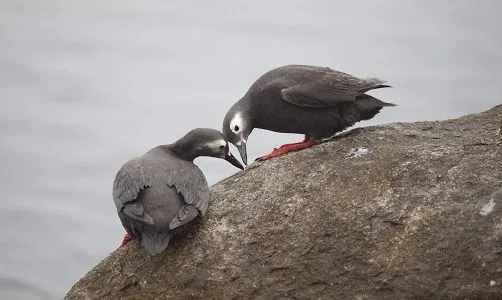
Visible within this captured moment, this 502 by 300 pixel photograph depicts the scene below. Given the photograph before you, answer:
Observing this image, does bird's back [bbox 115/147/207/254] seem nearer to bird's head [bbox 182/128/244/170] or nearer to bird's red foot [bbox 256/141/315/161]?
bird's head [bbox 182/128/244/170]

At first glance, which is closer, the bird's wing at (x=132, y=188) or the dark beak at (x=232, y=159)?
the bird's wing at (x=132, y=188)

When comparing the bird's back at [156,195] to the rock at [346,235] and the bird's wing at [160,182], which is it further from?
the rock at [346,235]

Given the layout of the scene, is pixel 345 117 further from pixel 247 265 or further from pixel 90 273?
pixel 90 273

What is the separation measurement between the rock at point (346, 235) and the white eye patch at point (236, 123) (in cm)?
98

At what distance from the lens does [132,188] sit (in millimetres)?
6637

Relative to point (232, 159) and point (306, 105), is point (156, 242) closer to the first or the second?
point (232, 159)

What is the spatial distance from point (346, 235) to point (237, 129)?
2.42 meters

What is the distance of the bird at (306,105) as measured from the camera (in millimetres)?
8078

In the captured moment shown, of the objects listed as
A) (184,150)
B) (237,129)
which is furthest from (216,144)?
(237,129)

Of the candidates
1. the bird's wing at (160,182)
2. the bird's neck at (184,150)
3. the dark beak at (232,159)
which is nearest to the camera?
the bird's wing at (160,182)

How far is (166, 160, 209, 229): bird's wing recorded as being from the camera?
20.9 ft

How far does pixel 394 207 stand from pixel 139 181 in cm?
224

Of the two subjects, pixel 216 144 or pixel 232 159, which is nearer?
pixel 216 144

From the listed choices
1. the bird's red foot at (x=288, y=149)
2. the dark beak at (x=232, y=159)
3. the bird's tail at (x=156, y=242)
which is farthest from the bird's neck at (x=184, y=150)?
the bird's tail at (x=156, y=242)
